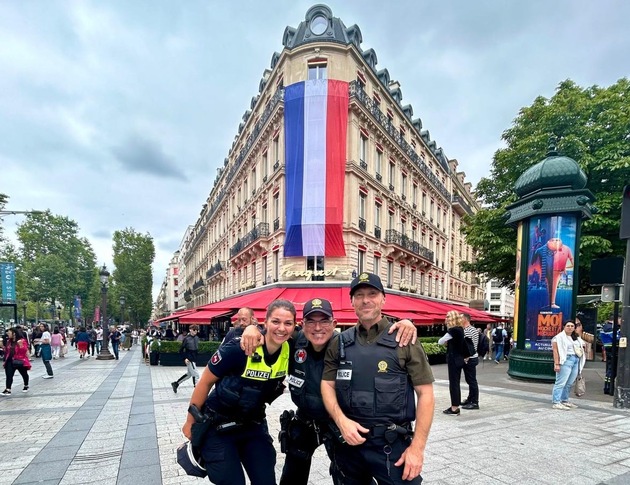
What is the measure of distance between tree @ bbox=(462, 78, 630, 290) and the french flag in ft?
23.2

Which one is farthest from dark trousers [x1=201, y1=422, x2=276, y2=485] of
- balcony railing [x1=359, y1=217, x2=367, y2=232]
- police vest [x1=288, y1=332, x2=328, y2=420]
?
balcony railing [x1=359, y1=217, x2=367, y2=232]

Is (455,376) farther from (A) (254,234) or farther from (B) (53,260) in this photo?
(B) (53,260)

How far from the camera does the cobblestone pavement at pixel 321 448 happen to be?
3.77 m

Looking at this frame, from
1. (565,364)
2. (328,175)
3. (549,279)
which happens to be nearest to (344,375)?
(565,364)

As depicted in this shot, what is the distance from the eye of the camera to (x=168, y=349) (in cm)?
1448

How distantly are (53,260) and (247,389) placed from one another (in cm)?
4319

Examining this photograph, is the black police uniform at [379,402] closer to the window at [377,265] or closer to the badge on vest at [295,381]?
the badge on vest at [295,381]

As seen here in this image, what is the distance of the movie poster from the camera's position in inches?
352

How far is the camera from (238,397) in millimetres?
2318

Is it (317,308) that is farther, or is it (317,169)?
(317,169)

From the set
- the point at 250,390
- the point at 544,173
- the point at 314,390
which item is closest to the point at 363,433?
the point at 314,390

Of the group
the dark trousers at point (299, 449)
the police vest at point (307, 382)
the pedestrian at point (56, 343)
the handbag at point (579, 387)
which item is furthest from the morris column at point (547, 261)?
the pedestrian at point (56, 343)

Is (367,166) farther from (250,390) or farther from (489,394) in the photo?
(250,390)

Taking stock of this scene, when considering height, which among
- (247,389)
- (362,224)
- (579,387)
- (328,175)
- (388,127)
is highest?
(388,127)
